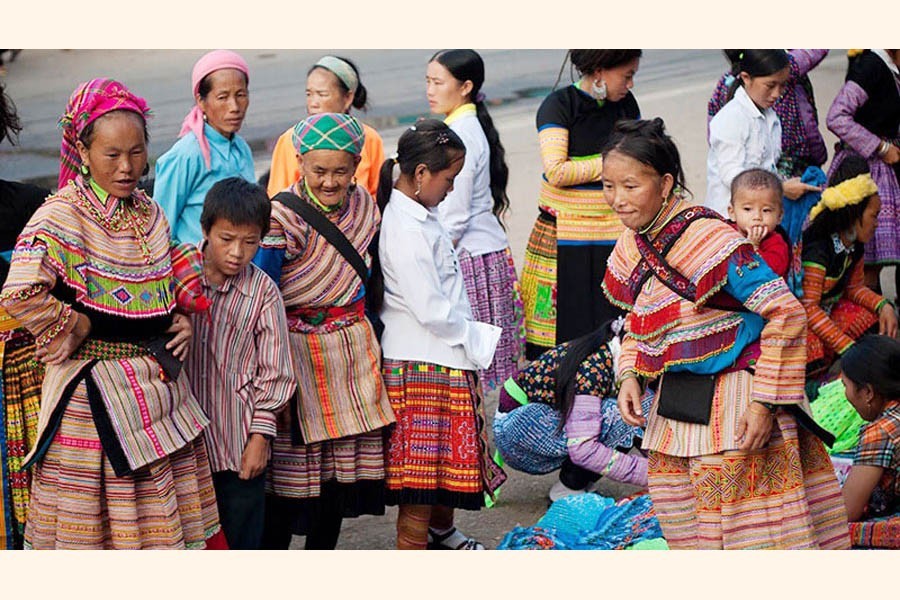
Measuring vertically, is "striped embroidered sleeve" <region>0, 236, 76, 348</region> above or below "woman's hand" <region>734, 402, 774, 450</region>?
above

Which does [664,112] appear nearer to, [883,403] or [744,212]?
[744,212]

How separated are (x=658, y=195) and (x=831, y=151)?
7.04 m

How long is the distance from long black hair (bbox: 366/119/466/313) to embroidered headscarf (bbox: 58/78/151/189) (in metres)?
0.99

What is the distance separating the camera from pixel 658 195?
350 centimetres

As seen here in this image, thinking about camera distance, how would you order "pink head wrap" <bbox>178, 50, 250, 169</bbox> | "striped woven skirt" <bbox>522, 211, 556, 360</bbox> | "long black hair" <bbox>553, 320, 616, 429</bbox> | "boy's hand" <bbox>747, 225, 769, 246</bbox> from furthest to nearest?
"striped woven skirt" <bbox>522, 211, 556, 360</bbox>
"boy's hand" <bbox>747, 225, 769, 246</bbox>
"long black hair" <bbox>553, 320, 616, 429</bbox>
"pink head wrap" <bbox>178, 50, 250, 169</bbox>

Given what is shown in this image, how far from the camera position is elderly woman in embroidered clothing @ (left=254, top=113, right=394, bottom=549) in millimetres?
3975

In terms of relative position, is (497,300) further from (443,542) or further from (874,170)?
(874,170)

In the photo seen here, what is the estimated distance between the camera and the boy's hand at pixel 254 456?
3771mm

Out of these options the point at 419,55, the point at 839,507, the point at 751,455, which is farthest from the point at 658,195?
the point at 419,55

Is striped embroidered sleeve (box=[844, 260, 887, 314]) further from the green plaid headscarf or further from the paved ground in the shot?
the green plaid headscarf

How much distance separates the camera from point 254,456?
3.77 metres

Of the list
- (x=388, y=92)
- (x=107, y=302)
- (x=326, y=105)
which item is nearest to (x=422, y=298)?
(x=107, y=302)

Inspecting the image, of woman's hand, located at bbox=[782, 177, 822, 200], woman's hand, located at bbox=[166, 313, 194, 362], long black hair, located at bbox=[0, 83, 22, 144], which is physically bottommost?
woman's hand, located at bbox=[166, 313, 194, 362]

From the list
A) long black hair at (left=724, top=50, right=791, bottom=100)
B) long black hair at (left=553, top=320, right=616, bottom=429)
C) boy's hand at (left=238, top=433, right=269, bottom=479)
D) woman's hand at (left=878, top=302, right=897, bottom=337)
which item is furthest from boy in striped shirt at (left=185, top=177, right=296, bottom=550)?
woman's hand at (left=878, top=302, right=897, bottom=337)
